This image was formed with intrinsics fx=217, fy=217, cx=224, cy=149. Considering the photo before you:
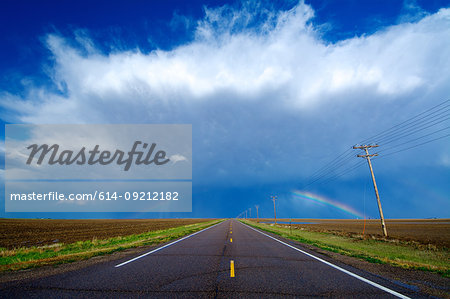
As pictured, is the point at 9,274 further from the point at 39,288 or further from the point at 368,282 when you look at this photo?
the point at 368,282

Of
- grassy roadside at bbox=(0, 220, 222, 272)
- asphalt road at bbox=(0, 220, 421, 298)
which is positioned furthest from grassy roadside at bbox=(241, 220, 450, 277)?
grassy roadside at bbox=(0, 220, 222, 272)

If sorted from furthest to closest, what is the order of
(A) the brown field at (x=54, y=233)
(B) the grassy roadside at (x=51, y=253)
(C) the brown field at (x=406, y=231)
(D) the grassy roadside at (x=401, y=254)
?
(A) the brown field at (x=54, y=233), (C) the brown field at (x=406, y=231), (D) the grassy roadside at (x=401, y=254), (B) the grassy roadside at (x=51, y=253)

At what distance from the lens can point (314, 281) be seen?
5.92 m

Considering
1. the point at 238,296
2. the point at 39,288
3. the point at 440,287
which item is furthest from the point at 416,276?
the point at 39,288

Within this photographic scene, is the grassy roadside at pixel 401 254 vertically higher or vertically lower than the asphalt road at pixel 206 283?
lower

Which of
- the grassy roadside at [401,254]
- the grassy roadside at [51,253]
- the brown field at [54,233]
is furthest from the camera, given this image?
the brown field at [54,233]

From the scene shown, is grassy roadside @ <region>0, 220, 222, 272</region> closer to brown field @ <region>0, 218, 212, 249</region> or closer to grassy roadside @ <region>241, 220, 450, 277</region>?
brown field @ <region>0, 218, 212, 249</region>

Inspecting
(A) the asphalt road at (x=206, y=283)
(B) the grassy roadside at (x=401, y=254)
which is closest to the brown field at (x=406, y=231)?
(B) the grassy roadside at (x=401, y=254)

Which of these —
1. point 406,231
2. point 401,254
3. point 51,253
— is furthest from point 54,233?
point 406,231

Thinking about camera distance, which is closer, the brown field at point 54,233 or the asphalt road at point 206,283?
the asphalt road at point 206,283

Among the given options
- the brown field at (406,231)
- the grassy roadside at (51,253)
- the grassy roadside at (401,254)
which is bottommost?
the brown field at (406,231)

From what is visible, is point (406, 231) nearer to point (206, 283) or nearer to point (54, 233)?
point (206, 283)

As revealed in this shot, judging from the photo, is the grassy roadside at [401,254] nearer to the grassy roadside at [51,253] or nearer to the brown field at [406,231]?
the brown field at [406,231]

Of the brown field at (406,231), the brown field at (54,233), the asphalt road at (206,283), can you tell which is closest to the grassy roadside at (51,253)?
the asphalt road at (206,283)
